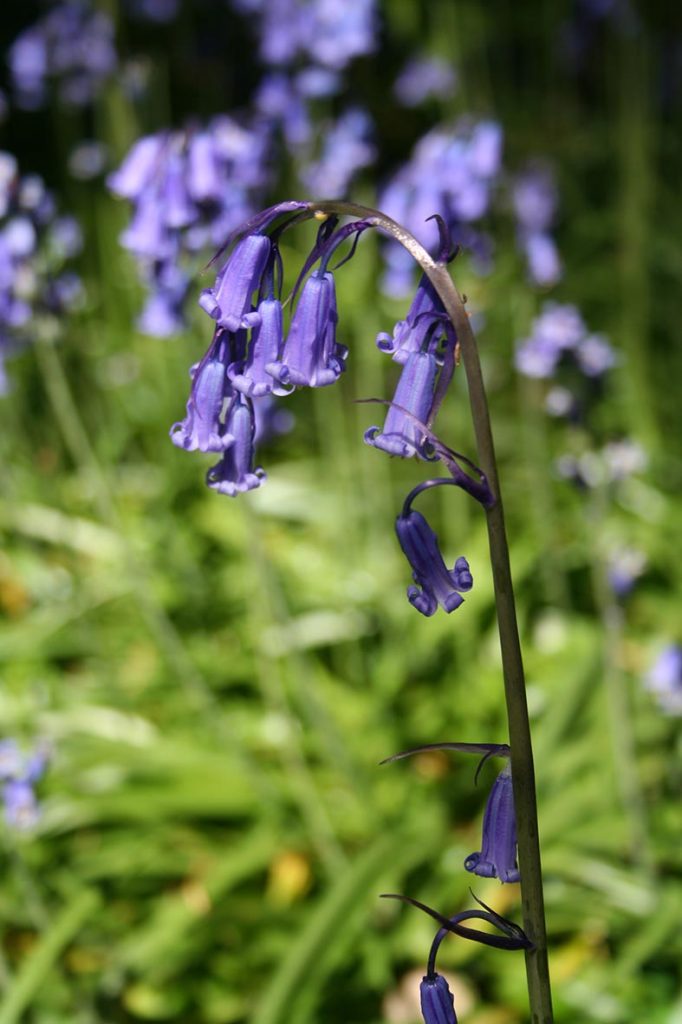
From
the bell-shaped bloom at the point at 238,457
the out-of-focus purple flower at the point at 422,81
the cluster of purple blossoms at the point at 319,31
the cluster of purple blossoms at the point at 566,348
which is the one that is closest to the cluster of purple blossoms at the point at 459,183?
the cluster of purple blossoms at the point at 566,348

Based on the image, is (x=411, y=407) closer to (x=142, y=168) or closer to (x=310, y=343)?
(x=310, y=343)

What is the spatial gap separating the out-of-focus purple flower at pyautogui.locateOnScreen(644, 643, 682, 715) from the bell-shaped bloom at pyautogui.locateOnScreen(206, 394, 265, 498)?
86.9 inches

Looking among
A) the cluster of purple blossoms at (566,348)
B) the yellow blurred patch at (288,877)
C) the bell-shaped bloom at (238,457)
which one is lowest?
the bell-shaped bloom at (238,457)

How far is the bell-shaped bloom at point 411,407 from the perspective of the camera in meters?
1.67

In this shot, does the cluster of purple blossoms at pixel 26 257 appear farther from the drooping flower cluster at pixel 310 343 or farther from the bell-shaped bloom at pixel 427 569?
the bell-shaped bloom at pixel 427 569

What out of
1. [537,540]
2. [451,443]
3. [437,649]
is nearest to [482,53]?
[451,443]

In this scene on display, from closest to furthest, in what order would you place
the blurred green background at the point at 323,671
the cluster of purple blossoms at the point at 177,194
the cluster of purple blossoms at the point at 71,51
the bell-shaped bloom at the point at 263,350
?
the bell-shaped bloom at the point at 263,350 → the cluster of purple blossoms at the point at 177,194 → the blurred green background at the point at 323,671 → the cluster of purple blossoms at the point at 71,51

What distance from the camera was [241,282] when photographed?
1.66 meters

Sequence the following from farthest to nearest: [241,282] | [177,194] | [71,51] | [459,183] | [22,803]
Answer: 1. [71,51]
2. [459,183]
3. [177,194]
4. [22,803]
5. [241,282]

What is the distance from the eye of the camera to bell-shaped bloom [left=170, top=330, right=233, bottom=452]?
1.76m

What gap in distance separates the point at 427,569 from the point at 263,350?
41cm

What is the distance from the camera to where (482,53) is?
28.3 ft

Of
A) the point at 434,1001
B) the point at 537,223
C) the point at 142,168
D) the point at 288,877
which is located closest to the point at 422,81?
the point at 537,223

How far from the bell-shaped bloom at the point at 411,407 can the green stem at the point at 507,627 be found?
0.07 m
